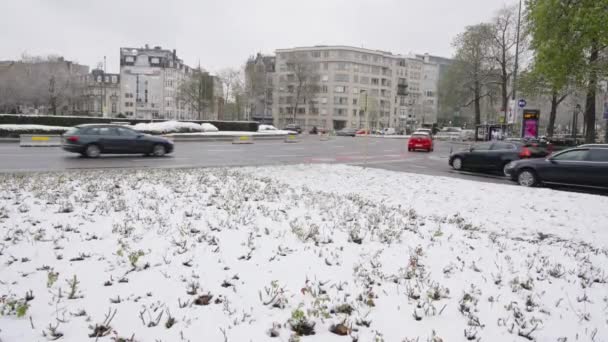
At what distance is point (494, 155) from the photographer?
1742cm

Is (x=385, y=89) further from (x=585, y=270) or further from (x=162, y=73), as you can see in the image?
(x=585, y=270)

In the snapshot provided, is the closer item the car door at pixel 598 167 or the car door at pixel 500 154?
the car door at pixel 598 167

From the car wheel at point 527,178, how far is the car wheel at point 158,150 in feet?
50.9

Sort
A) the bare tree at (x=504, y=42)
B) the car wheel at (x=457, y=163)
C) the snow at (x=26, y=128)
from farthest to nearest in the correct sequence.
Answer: the bare tree at (x=504, y=42), the snow at (x=26, y=128), the car wheel at (x=457, y=163)

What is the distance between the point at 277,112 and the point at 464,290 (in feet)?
367

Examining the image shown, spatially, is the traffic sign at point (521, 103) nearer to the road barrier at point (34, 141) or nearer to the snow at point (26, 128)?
the road barrier at point (34, 141)

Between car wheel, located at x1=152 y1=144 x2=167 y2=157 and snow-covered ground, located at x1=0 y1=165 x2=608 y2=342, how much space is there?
11790 mm

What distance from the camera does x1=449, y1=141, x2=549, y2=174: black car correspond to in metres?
16.8

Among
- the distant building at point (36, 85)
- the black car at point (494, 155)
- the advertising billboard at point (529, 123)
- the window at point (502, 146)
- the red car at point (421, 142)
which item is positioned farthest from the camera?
the distant building at point (36, 85)

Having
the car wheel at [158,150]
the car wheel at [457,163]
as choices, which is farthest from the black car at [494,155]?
the car wheel at [158,150]

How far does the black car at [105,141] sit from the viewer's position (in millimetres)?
18359

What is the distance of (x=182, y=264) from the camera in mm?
4738

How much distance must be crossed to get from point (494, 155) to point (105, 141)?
16740 millimetres

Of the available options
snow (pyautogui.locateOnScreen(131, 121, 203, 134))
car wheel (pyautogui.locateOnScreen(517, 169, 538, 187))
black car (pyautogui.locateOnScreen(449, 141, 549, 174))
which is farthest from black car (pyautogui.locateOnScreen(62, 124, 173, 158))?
snow (pyautogui.locateOnScreen(131, 121, 203, 134))
